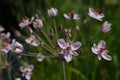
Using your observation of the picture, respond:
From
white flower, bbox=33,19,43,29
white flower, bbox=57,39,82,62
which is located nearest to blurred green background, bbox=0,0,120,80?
white flower, bbox=33,19,43,29

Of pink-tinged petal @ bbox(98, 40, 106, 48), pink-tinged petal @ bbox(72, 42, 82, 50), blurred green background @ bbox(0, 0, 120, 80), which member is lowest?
pink-tinged petal @ bbox(72, 42, 82, 50)

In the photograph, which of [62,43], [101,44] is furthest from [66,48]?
[101,44]

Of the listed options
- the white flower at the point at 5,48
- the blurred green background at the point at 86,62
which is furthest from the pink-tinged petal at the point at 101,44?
the blurred green background at the point at 86,62

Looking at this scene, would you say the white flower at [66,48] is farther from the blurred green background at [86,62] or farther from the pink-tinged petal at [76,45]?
the blurred green background at [86,62]

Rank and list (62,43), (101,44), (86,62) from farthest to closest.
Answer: (86,62)
(101,44)
(62,43)

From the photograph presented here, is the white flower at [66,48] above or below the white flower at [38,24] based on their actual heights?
below

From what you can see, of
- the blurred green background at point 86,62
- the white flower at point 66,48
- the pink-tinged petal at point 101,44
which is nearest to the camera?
the white flower at point 66,48

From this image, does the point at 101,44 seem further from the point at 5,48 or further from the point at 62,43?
the point at 5,48

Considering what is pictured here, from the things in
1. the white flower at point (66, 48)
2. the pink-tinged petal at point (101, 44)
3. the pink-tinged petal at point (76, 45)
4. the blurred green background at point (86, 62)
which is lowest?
the white flower at point (66, 48)

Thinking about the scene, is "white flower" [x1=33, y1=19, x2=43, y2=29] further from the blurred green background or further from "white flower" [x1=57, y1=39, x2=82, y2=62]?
the blurred green background

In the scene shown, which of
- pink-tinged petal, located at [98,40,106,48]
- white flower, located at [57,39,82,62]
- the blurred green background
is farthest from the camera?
the blurred green background

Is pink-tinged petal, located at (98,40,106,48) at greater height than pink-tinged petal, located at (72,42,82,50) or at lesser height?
greater

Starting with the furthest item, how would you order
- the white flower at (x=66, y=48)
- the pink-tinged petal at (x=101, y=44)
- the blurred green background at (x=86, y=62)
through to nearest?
the blurred green background at (x=86, y=62) < the pink-tinged petal at (x=101, y=44) < the white flower at (x=66, y=48)

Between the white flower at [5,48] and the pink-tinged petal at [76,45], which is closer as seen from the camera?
the pink-tinged petal at [76,45]
